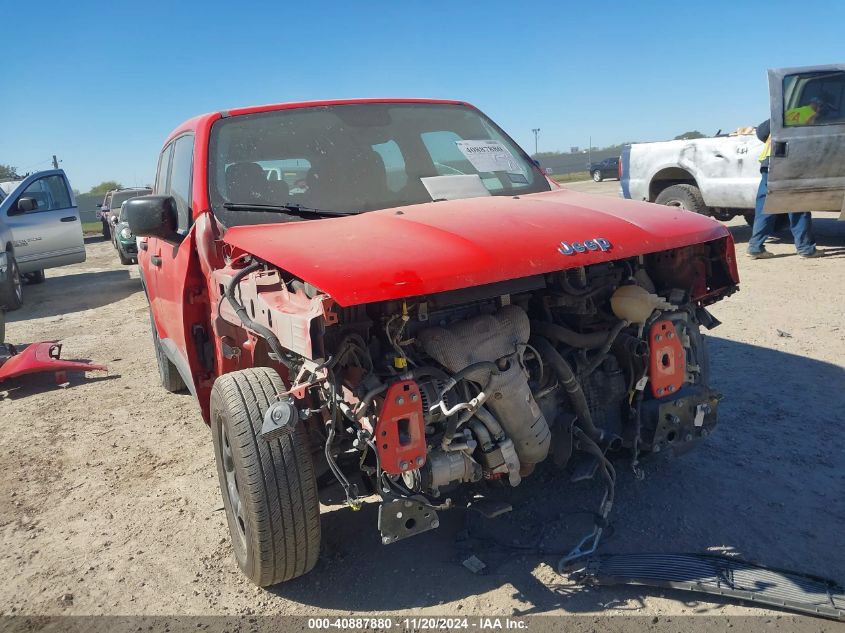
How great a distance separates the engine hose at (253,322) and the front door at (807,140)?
22.7 feet

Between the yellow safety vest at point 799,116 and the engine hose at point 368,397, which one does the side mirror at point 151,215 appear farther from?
the yellow safety vest at point 799,116

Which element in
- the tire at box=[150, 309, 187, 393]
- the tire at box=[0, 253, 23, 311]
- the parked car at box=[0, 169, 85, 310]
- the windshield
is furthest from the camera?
the parked car at box=[0, 169, 85, 310]

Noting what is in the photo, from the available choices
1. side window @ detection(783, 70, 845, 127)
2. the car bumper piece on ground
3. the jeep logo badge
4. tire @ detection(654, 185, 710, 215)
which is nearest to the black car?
tire @ detection(654, 185, 710, 215)

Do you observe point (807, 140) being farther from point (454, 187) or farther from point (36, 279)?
point (36, 279)

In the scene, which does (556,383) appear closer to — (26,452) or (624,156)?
(26,452)

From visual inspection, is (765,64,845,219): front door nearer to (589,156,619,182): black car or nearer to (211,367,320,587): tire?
(211,367,320,587): tire

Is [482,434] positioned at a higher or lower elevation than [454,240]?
lower

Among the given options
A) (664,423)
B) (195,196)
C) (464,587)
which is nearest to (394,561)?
(464,587)

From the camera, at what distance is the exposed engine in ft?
7.56

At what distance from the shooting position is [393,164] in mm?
3434

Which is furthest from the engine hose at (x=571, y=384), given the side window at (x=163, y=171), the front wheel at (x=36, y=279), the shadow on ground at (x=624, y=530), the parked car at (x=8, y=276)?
the front wheel at (x=36, y=279)

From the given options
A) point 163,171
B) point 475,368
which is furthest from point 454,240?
point 163,171

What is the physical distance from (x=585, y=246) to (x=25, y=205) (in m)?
10.5

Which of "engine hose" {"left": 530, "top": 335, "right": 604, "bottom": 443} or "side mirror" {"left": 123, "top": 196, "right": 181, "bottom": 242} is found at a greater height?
"side mirror" {"left": 123, "top": 196, "right": 181, "bottom": 242}
